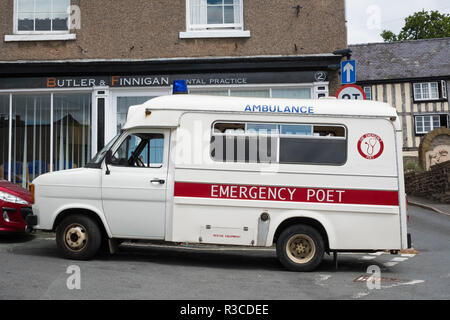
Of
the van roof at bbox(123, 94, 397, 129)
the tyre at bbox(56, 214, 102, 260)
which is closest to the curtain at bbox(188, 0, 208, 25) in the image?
the van roof at bbox(123, 94, 397, 129)

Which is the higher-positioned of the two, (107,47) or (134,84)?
(107,47)

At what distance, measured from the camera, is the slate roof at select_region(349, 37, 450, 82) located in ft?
120

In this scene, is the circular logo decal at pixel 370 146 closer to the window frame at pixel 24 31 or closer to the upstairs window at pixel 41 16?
the window frame at pixel 24 31

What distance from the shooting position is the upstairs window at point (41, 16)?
12.8 m

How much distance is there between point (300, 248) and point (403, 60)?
1341 inches

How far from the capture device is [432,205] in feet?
61.1

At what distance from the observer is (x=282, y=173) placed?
738 cm

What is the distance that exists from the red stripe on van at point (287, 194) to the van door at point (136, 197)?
362mm

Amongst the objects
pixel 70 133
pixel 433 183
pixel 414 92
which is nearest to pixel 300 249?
pixel 70 133

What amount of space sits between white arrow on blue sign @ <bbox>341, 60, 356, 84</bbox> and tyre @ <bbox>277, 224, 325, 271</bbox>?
4215 mm

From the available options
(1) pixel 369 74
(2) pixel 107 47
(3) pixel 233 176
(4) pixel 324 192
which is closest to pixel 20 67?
(2) pixel 107 47

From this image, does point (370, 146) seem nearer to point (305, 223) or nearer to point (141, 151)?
point (305, 223)

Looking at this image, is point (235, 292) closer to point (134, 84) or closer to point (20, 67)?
point (134, 84)

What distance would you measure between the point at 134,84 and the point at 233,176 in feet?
19.4
